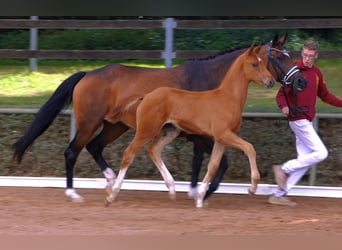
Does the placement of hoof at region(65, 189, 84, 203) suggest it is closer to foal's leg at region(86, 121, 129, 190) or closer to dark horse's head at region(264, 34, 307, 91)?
foal's leg at region(86, 121, 129, 190)

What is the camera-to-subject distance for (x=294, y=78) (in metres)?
8.75

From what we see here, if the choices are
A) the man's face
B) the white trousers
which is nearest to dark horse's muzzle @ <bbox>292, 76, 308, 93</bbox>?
the man's face

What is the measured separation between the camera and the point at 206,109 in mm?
8680

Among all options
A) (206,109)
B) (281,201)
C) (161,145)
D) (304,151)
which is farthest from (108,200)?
(304,151)

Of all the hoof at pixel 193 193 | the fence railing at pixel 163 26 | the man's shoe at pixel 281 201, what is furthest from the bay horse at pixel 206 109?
the fence railing at pixel 163 26

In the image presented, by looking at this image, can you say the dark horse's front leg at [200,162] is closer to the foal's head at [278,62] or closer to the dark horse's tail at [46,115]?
the foal's head at [278,62]

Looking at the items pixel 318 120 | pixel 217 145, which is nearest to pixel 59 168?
pixel 217 145

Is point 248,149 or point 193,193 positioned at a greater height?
point 248,149

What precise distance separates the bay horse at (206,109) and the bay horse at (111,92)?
437mm

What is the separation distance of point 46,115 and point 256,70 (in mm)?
2789

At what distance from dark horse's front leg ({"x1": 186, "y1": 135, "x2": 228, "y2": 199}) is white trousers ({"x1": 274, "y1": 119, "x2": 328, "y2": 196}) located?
72cm

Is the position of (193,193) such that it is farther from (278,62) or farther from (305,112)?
(278,62)

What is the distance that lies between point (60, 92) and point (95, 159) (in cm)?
97

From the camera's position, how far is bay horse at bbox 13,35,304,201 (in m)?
9.32
